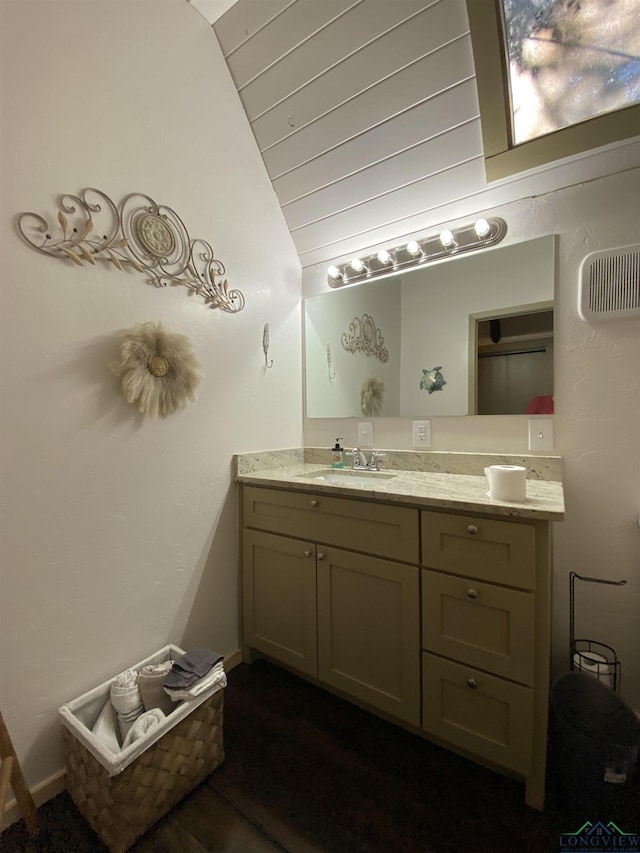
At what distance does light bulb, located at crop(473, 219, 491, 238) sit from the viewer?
62.1 inches

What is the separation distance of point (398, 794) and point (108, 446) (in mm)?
1444

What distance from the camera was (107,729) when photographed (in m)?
1.10

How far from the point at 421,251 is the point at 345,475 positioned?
3.81 ft

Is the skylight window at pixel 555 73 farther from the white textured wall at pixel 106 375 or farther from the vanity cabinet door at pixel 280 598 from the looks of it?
the vanity cabinet door at pixel 280 598

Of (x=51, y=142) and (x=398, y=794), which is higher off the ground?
(x=51, y=142)

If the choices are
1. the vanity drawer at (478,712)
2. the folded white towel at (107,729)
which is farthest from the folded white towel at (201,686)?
the vanity drawer at (478,712)

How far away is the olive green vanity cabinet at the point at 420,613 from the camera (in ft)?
3.46

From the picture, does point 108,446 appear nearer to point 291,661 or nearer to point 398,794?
point 291,661

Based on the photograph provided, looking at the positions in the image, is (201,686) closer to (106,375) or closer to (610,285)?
(106,375)

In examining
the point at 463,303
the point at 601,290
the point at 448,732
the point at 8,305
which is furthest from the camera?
the point at 463,303

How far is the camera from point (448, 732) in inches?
46.6

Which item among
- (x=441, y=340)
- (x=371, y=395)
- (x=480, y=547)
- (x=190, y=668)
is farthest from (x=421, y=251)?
(x=190, y=668)

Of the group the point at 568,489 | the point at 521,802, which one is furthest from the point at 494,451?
the point at 521,802

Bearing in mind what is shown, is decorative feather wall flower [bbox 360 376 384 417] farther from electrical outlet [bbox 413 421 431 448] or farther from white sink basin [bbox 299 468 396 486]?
white sink basin [bbox 299 468 396 486]
